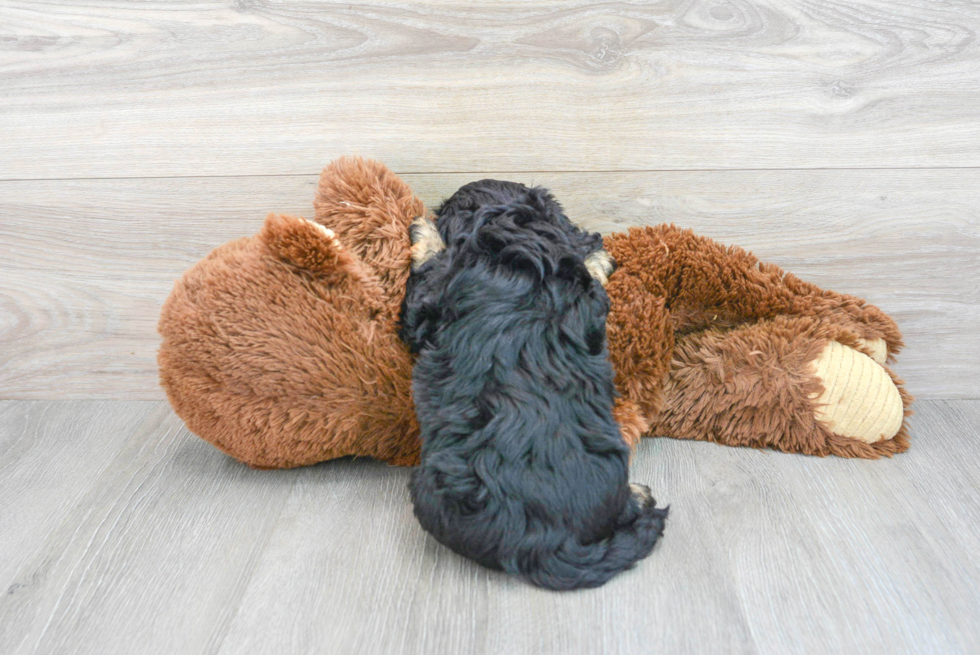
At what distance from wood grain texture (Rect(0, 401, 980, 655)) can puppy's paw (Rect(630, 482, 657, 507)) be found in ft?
0.13

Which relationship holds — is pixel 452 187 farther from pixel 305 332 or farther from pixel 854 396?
pixel 854 396

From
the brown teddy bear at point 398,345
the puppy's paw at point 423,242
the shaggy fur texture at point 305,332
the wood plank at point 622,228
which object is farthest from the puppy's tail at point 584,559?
the wood plank at point 622,228

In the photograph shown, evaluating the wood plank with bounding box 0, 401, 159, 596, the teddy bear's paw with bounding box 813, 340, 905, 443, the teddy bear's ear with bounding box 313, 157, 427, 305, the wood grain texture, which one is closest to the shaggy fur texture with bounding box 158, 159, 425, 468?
the teddy bear's ear with bounding box 313, 157, 427, 305

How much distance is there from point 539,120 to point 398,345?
38 cm

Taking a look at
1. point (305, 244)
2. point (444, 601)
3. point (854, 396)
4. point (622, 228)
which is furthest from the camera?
point (622, 228)

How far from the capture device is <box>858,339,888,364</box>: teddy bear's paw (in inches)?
36.3

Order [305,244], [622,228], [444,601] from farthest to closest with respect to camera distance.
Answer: [622,228] < [305,244] < [444,601]

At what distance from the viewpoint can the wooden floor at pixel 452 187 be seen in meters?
0.78

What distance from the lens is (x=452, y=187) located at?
980 mm

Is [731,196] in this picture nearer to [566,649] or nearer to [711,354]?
[711,354]

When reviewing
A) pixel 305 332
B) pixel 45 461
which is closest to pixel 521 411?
pixel 305 332

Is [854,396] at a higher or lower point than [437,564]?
higher

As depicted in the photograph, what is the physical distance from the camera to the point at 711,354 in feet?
3.02

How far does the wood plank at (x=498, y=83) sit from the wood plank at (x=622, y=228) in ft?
0.11
